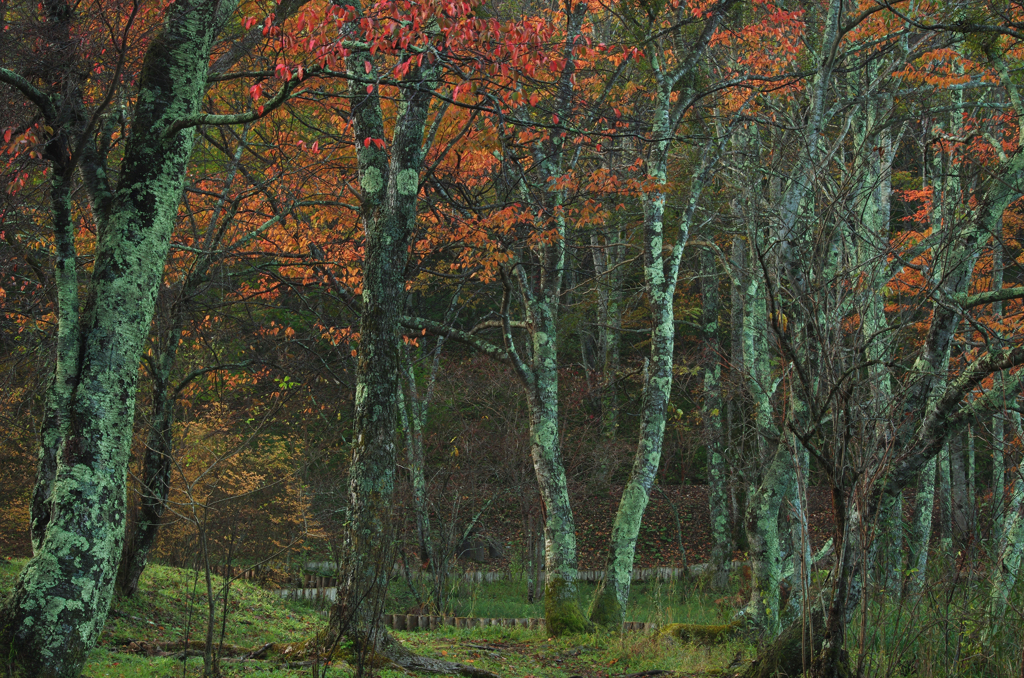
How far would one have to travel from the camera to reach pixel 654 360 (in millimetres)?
9492

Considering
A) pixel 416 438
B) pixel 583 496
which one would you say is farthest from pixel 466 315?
pixel 416 438

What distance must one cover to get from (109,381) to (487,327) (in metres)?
5.77

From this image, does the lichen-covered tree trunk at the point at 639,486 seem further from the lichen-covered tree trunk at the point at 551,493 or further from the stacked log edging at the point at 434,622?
the stacked log edging at the point at 434,622

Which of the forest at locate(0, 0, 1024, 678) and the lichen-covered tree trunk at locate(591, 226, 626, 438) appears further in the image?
the lichen-covered tree trunk at locate(591, 226, 626, 438)

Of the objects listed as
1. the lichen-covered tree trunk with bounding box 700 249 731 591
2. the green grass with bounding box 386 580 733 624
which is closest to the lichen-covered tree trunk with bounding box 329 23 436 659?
the green grass with bounding box 386 580 733 624

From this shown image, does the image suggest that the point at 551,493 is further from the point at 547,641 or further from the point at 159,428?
the point at 159,428

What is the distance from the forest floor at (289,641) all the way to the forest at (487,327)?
108 mm

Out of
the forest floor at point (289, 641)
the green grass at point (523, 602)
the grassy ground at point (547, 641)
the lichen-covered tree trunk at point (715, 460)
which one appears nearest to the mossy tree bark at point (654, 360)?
the grassy ground at point (547, 641)

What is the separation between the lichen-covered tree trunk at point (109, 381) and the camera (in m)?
3.83

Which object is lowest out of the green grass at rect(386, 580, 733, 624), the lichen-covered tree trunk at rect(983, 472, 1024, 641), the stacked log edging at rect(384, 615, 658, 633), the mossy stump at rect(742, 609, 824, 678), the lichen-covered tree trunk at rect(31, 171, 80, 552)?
the green grass at rect(386, 580, 733, 624)

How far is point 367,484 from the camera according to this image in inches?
232

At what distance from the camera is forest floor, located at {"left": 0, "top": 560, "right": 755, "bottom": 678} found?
549cm

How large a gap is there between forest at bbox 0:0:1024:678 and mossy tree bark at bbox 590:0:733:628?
0.05 meters

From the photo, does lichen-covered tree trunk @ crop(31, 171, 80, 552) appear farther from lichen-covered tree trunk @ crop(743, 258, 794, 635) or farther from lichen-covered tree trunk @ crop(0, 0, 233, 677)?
lichen-covered tree trunk @ crop(743, 258, 794, 635)
